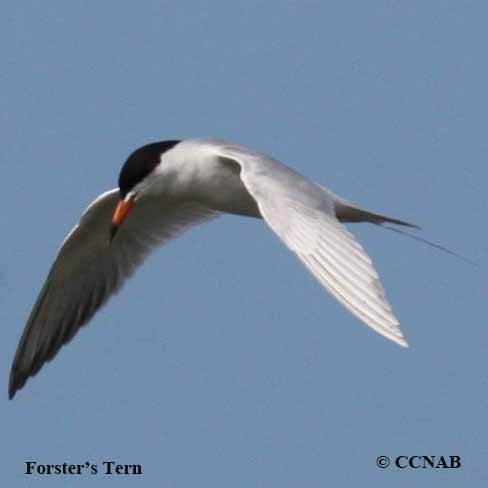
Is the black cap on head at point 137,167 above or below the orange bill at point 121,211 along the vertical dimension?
above

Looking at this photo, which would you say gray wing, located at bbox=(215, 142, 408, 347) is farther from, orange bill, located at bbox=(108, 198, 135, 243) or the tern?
orange bill, located at bbox=(108, 198, 135, 243)

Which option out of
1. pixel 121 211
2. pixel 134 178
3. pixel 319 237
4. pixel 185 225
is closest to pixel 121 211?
pixel 121 211

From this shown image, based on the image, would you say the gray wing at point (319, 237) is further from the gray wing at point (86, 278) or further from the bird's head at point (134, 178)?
the gray wing at point (86, 278)

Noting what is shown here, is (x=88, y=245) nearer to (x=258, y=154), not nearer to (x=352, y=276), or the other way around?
(x=258, y=154)

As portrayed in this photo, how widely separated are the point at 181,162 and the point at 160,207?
3.03 feet

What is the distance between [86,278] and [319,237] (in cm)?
316

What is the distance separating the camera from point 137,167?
912 cm

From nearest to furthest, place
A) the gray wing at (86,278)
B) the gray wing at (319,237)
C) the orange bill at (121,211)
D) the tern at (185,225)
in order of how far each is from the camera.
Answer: the gray wing at (319,237)
the tern at (185,225)
the orange bill at (121,211)
the gray wing at (86,278)

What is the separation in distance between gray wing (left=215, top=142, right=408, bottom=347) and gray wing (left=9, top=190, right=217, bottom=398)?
5.25ft

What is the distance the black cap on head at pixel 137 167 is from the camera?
359 inches

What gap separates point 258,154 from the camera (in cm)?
854

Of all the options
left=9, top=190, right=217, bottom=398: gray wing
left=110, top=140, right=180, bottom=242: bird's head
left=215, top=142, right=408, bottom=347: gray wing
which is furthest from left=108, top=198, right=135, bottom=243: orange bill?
left=215, top=142, right=408, bottom=347: gray wing

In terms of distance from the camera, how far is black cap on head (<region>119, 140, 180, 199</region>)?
9.11m

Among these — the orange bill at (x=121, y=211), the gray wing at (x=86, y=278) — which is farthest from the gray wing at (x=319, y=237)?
the gray wing at (x=86, y=278)
